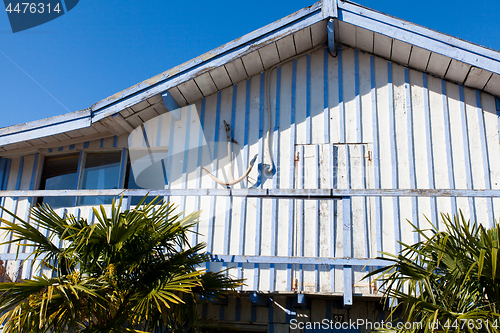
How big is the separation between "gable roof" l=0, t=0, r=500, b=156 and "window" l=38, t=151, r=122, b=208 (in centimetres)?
54

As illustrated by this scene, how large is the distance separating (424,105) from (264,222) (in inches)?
127

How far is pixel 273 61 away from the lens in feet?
26.6

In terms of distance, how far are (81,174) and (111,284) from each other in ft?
12.9

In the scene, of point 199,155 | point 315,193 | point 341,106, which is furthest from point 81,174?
point 341,106

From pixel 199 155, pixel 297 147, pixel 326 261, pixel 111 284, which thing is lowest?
pixel 111 284

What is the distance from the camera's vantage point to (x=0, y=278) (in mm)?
7270

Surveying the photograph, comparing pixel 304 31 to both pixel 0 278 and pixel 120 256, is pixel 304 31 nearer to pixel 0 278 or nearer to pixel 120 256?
pixel 120 256

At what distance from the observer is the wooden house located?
22.6 feet

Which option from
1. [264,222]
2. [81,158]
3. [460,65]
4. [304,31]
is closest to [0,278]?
[81,158]

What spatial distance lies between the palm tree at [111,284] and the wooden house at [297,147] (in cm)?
117

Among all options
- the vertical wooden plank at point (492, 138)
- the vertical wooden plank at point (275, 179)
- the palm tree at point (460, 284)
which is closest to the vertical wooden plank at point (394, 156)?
the vertical wooden plank at point (492, 138)

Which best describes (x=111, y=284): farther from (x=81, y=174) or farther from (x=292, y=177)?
(x=81, y=174)

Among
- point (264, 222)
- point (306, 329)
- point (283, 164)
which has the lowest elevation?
point (306, 329)

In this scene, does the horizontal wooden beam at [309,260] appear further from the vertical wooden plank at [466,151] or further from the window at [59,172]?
the window at [59,172]
